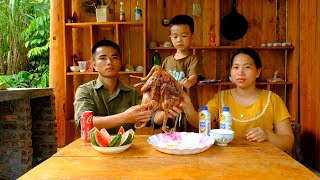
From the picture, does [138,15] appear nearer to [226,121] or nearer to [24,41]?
[24,41]

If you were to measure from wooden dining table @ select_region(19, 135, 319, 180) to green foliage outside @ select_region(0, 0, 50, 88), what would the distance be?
3566mm

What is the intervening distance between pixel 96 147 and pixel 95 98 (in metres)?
0.77

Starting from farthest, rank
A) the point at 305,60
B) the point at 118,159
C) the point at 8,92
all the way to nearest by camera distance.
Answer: the point at 305,60 → the point at 8,92 → the point at 118,159

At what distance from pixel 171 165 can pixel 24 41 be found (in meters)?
4.39

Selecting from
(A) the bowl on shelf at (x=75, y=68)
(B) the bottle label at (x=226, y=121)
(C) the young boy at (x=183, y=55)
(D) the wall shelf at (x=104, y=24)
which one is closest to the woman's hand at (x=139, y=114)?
(B) the bottle label at (x=226, y=121)

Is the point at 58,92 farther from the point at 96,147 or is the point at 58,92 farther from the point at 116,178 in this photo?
the point at 116,178

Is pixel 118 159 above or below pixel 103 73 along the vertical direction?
below

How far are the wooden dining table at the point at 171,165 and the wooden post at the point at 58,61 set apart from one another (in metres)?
2.54

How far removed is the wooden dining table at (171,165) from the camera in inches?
42.5

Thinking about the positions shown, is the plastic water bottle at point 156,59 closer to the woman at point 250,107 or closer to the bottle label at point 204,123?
the woman at point 250,107

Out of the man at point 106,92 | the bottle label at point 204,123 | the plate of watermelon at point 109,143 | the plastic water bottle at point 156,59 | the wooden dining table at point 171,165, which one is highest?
the plastic water bottle at point 156,59

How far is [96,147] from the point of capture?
1.38 m

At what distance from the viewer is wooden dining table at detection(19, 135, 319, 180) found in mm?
1080

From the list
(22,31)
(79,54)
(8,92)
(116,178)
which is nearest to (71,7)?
(79,54)
